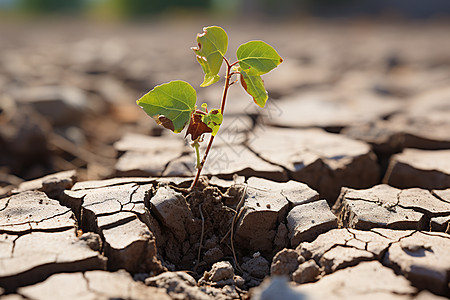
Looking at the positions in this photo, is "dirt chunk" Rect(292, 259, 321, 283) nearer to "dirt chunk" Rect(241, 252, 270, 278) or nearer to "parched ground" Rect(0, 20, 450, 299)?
"parched ground" Rect(0, 20, 450, 299)

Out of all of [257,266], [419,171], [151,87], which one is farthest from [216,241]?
[151,87]

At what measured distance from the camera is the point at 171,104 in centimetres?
173

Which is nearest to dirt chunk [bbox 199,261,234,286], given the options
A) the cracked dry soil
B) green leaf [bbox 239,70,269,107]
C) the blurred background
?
the cracked dry soil

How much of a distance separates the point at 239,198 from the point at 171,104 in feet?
1.76

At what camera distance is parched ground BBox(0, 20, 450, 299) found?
1479 millimetres

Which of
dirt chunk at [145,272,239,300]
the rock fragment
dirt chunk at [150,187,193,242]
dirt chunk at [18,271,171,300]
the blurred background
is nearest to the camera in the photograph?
dirt chunk at [18,271,171,300]

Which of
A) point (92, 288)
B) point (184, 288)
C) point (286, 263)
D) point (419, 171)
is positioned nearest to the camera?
point (92, 288)

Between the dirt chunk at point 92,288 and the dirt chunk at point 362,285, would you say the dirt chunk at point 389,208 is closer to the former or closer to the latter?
the dirt chunk at point 362,285

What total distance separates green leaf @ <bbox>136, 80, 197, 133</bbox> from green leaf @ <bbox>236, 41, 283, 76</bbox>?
0.76ft

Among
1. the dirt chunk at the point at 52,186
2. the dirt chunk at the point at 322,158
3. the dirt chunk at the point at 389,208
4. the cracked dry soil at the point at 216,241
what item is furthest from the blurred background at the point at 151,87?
the dirt chunk at the point at 389,208

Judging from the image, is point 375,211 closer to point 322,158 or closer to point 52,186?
point 322,158

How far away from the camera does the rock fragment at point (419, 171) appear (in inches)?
95.3

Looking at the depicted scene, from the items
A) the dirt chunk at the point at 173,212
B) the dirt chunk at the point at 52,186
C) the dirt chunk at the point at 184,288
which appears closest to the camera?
the dirt chunk at the point at 184,288

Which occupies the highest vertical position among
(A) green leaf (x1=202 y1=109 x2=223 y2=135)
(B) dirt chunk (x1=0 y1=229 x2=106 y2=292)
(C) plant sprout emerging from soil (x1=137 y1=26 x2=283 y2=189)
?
(C) plant sprout emerging from soil (x1=137 y1=26 x2=283 y2=189)
